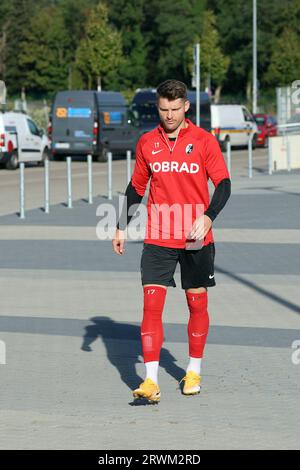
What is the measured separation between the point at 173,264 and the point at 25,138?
1218 inches

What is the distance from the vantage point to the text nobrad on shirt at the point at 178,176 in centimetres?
740

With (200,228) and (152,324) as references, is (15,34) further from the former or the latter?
(200,228)

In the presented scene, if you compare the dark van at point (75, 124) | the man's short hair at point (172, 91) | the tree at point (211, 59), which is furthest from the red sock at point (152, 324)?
the tree at point (211, 59)

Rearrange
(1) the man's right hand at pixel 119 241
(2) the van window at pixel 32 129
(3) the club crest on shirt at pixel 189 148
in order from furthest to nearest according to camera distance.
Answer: (2) the van window at pixel 32 129 → (1) the man's right hand at pixel 119 241 → (3) the club crest on shirt at pixel 189 148

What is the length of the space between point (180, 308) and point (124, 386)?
10.5ft

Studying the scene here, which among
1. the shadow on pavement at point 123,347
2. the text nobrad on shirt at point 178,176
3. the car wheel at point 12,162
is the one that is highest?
the text nobrad on shirt at point 178,176

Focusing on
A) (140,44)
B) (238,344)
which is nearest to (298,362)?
(238,344)

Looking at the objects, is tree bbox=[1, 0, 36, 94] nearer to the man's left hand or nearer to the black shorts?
the black shorts

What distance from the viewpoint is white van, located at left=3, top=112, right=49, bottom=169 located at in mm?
37688

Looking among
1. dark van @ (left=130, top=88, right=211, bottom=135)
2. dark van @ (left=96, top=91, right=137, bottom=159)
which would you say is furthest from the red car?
dark van @ (left=96, top=91, right=137, bottom=159)

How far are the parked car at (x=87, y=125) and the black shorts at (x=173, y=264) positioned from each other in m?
33.7

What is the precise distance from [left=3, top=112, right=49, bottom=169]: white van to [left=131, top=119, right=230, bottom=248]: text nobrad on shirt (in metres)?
29.8

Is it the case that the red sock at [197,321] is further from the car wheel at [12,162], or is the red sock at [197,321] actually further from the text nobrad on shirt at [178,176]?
the car wheel at [12,162]
